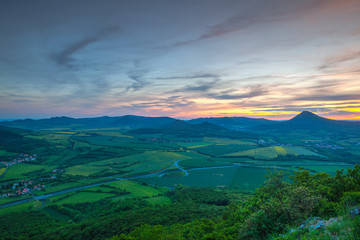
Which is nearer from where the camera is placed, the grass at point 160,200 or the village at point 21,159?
the grass at point 160,200

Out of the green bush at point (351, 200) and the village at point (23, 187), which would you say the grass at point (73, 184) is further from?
the green bush at point (351, 200)

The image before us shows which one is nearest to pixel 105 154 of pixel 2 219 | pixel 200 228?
pixel 2 219

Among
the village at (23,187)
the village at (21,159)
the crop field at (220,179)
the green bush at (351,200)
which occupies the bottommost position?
the crop field at (220,179)

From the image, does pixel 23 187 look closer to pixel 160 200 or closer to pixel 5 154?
pixel 160 200

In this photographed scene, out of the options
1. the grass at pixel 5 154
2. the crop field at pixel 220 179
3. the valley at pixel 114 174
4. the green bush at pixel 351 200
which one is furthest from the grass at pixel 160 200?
the grass at pixel 5 154

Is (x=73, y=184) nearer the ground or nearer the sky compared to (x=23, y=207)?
nearer the ground

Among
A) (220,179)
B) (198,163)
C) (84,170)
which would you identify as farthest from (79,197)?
(198,163)

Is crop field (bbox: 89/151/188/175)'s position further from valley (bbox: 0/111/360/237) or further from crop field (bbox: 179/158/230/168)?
crop field (bbox: 179/158/230/168)

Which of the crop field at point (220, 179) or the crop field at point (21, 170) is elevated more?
the crop field at point (21, 170)

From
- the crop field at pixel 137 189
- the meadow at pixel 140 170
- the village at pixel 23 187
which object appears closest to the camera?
the crop field at pixel 137 189

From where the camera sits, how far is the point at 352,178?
80.5ft

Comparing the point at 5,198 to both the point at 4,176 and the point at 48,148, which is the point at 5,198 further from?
the point at 48,148

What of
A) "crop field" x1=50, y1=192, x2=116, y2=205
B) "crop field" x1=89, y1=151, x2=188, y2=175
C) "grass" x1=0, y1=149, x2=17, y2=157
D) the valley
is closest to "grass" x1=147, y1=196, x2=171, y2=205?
the valley

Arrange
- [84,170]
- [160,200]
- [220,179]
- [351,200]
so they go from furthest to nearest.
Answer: [84,170], [220,179], [160,200], [351,200]
